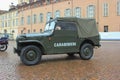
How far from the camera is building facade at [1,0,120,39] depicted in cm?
5025

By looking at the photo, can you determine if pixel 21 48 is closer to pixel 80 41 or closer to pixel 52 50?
pixel 52 50

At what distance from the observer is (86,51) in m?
14.7

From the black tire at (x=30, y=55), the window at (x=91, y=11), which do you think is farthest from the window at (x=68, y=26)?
the window at (x=91, y=11)

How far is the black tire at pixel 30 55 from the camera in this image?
42.0 ft

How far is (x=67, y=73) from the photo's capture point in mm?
10211

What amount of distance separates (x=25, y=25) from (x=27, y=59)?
64138mm

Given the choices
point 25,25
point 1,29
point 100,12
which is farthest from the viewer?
point 1,29

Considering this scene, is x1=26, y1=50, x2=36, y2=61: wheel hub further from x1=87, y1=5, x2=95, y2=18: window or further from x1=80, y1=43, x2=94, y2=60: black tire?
x1=87, y1=5, x2=95, y2=18: window

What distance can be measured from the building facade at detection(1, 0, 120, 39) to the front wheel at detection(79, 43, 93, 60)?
3457cm

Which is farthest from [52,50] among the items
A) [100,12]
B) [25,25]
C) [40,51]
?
[25,25]

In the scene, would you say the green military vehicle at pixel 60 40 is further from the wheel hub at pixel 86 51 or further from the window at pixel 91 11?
the window at pixel 91 11

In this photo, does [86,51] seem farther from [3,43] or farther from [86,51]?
[3,43]

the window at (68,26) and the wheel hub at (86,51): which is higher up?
the window at (68,26)

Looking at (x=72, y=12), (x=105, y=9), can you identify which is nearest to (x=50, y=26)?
(x=105, y=9)
